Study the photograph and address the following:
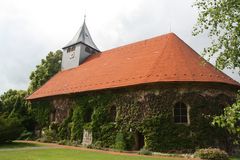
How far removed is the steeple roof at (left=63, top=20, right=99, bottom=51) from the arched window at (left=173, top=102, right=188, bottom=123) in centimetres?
1554

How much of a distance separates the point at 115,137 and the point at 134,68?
5.60m

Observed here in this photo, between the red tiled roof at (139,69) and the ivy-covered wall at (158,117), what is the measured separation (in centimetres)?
63

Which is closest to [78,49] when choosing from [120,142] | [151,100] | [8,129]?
[8,129]

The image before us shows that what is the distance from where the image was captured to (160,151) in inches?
636

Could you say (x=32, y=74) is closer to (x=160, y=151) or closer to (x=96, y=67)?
(x=96, y=67)

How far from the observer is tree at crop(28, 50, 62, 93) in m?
30.2

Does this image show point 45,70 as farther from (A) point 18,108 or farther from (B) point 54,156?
(B) point 54,156

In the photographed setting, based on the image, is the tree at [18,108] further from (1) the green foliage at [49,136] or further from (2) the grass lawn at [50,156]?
(2) the grass lawn at [50,156]

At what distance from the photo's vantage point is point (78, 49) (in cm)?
2839

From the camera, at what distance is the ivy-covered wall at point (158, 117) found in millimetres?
16078

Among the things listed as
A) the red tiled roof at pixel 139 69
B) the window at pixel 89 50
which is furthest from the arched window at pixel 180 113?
the window at pixel 89 50

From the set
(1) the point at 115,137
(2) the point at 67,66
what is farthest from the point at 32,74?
(1) the point at 115,137

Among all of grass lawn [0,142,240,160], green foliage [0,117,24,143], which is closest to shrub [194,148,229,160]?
grass lawn [0,142,240,160]

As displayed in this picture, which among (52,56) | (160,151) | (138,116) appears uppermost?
(52,56)
